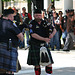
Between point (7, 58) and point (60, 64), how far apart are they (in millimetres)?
4137

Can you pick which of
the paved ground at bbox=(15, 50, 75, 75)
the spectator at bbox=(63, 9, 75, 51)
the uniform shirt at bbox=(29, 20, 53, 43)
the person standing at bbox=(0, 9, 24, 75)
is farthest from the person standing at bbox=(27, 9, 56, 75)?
the spectator at bbox=(63, 9, 75, 51)

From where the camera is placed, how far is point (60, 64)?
10.6 metres

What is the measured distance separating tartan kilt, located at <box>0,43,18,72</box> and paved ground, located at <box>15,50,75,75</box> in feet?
8.13

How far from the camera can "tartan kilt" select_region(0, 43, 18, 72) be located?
264 inches

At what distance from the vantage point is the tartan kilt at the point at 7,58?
6.71 metres

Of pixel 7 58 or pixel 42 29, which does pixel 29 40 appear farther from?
pixel 7 58

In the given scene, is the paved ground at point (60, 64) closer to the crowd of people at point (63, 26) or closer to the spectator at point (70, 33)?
the spectator at point (70, 33)

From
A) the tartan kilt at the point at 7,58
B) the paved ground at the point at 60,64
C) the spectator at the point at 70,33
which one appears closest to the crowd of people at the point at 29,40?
the tartan kilt at the point at 7,58

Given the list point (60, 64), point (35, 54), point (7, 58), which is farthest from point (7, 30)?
point (60, 64)

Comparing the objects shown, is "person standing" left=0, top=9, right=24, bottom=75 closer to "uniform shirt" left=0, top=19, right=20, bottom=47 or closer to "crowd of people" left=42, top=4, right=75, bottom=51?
"uniform shirt" left=0, top=19, right=20, bottom=47

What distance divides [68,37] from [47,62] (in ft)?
19.4

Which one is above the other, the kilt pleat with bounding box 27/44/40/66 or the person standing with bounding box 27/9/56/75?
the person standing with bounding box 27/9/56/75

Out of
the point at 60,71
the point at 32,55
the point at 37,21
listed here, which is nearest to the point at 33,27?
the point at 37,21

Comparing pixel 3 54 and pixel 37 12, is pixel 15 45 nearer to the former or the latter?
pixel 3 54
